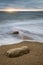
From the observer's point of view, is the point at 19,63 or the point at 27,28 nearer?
the point at 19,63

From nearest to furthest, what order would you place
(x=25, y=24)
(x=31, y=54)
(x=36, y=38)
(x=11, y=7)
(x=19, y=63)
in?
(x=19, y=63)
(x=31, y=54)
(x=36, y=38)
(x=25, y=24)
(x=11, y=7)

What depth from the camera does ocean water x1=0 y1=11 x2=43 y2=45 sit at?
2.53 m

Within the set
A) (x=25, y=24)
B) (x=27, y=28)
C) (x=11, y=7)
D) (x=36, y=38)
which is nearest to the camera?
(x=36, y=38)

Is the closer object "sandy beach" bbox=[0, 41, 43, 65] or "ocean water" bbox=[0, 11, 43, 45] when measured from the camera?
"sandy beach" bbox=[0, 41, 43, 65]

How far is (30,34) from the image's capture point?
271 cm

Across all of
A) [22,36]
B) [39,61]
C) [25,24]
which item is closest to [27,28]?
[25,24]

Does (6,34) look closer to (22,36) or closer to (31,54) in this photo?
(22,36)

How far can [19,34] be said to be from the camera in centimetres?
269

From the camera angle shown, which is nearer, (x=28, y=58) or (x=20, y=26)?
(x=28, y=58)

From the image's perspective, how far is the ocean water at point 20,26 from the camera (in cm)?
253

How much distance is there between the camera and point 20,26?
310 cm

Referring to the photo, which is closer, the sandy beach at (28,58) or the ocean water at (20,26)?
the sandy beach at (28,58)

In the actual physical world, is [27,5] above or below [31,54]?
above

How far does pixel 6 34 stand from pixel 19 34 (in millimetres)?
224
